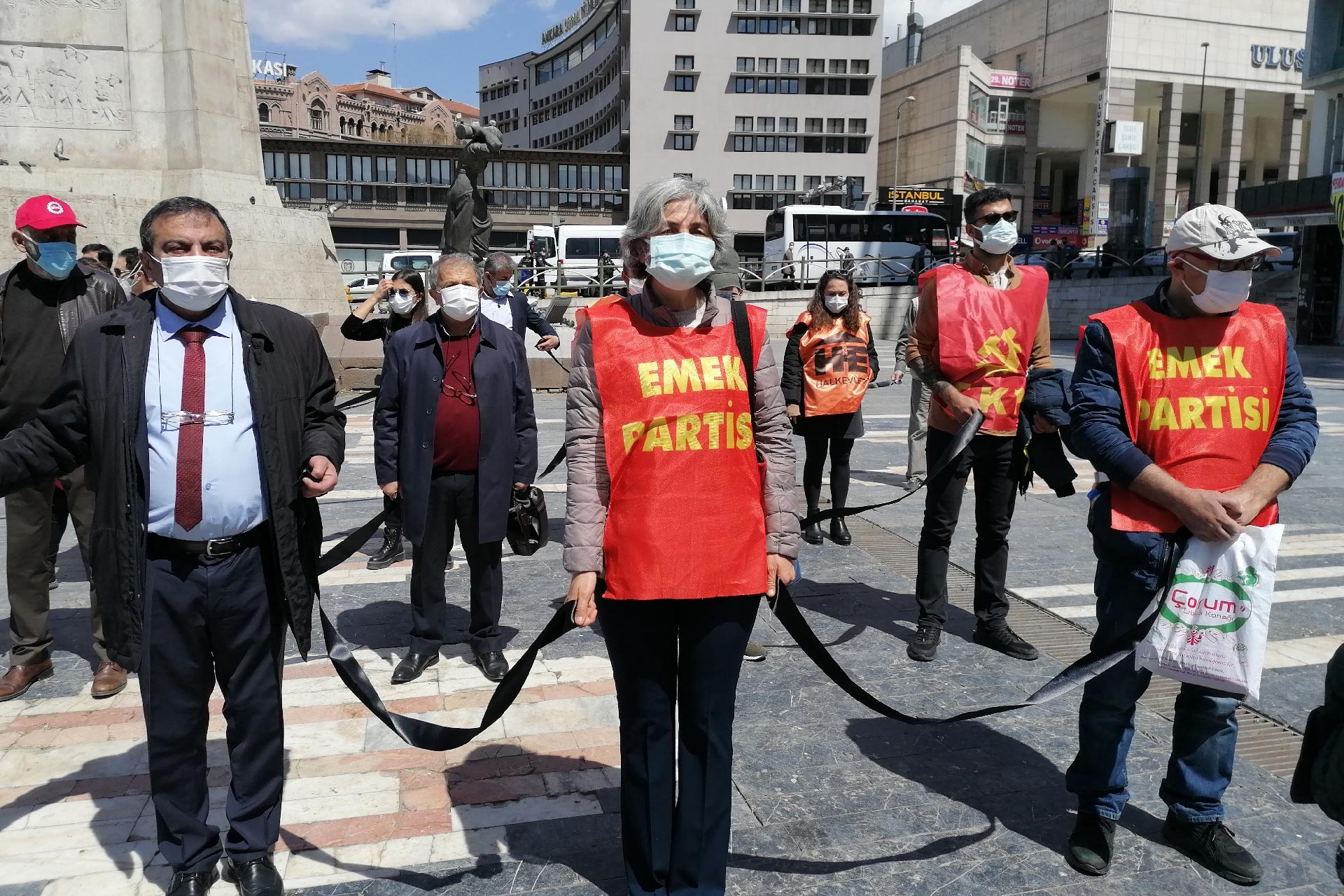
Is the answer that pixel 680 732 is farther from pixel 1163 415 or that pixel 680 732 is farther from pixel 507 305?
pixel 507 305

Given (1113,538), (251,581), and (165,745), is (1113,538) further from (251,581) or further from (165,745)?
(165,745)

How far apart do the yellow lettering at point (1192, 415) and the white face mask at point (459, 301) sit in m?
3.05

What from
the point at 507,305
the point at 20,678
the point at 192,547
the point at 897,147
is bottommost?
the point at 20,678

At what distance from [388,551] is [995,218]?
4276 mm

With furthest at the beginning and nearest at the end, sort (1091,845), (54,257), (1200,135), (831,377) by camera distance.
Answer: (1200,135) < (831,377) < (54,257) < (1091,845)

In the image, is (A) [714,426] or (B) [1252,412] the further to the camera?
(B) [1252,412]

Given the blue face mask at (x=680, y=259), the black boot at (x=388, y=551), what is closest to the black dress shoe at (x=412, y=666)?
the black boot at (x=388, y=551)

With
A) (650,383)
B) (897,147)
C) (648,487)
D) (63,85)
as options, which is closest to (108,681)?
(648,487)

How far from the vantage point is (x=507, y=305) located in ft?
23.7

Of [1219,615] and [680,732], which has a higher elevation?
[1219,615]

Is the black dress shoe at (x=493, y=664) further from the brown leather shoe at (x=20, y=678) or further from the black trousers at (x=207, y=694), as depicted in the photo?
the brown leather shoe at (x=20, y=678)

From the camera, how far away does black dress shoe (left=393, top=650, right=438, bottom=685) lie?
475 cm

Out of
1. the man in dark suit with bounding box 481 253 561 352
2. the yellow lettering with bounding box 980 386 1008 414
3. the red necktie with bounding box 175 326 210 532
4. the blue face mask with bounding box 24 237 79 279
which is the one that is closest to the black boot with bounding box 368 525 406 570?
the man in dark suit with bounding box 481 253 561 352

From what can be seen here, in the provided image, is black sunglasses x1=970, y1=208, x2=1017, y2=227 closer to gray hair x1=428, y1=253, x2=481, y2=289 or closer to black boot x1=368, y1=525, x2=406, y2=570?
gray hair x1=428, y1=253, x2=481, y2=289
